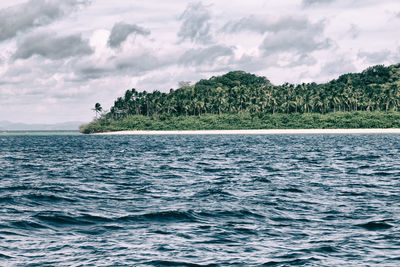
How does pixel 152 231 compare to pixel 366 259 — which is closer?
pixel 366 259

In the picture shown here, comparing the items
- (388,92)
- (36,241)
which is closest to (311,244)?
(36,241)

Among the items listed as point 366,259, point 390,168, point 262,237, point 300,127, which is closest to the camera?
point 366,259

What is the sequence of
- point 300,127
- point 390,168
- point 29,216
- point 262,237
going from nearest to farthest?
point 262,237 < point 29,216 < point 390,168 < point 300,127

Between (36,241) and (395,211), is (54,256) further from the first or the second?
(395,211)

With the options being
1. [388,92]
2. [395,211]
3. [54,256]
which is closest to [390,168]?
[395,211]

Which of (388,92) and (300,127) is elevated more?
(388,92)

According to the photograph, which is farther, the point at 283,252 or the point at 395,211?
the point at 395,211

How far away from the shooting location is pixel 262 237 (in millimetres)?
14445

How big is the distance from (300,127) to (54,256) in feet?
560

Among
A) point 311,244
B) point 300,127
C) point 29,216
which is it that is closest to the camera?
point 311,244

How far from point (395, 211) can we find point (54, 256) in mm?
12901

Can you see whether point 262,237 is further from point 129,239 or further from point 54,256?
point 54,256

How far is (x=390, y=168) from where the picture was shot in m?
36.8

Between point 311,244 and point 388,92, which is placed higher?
point 388,92
